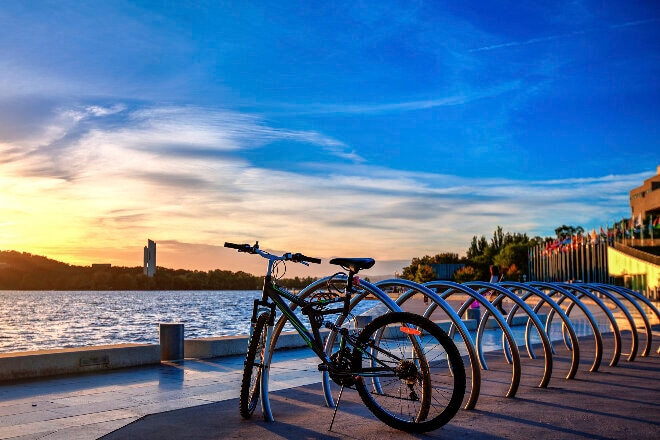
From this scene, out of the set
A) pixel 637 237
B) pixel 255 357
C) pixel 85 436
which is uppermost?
pixel 637 237

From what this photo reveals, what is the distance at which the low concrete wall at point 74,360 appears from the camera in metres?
8.53

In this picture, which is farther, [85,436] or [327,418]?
[327,418]

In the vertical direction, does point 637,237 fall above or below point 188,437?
above

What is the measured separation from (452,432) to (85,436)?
9.50 feet

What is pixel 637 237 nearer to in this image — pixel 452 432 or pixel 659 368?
pixel 659 368

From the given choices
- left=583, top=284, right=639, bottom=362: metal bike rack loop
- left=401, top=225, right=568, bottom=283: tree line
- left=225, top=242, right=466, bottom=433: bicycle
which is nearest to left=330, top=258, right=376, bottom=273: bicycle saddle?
left=225, top=242, right=466, bottom=433: bicycle

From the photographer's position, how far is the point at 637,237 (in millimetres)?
82125

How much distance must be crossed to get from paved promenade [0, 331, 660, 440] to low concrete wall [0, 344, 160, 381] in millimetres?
263

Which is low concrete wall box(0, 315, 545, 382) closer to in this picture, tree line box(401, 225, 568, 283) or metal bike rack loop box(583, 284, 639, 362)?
metal bike rack loop box(583, 284, 639, 362)

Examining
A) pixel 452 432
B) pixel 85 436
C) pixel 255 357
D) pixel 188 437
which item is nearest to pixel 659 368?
pixel 452 432

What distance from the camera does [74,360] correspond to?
9164 mm

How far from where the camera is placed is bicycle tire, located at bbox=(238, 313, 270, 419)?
238 inches

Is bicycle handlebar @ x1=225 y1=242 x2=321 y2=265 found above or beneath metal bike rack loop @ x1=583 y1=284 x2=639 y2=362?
above

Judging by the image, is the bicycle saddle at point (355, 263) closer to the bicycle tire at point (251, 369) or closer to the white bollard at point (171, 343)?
the bicycle tire at point (251, 369)
